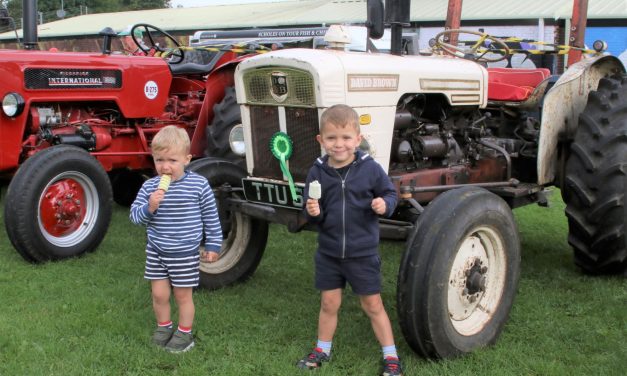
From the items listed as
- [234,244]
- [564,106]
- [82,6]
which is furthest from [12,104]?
[82,6]

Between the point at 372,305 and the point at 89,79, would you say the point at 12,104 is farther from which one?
the point at 372,305

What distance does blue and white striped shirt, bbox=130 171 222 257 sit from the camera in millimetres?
3201

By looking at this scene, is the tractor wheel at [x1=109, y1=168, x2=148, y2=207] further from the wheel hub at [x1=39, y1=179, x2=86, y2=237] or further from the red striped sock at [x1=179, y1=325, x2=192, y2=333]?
the red striped sock at [x1=179, y1=325, x2=192, y2=333]

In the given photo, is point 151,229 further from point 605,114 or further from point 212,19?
point 212,19

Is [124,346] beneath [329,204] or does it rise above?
beneath

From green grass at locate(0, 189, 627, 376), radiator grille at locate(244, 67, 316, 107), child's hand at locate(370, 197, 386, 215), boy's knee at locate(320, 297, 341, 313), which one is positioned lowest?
green grass at locate(0, 189, 627, 376)

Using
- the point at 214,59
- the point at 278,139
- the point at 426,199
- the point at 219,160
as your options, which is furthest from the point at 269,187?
the point at 214,59

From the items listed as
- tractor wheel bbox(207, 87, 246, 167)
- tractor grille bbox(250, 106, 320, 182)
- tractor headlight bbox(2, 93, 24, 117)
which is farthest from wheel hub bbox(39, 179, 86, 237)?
tractor grille bbox(250, 106, 320, 182)

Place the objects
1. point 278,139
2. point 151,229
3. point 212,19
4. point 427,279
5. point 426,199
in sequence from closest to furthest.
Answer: point 427,279
point 151,229
point 278,139
point 426,199
point 212,19

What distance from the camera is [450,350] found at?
3150 mm

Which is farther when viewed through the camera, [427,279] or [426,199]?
[426,199]

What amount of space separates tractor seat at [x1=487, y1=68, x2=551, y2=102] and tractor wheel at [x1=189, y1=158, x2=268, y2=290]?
1894 mm

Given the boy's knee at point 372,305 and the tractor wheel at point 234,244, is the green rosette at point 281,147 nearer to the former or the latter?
the tractor wheel at point 234,244

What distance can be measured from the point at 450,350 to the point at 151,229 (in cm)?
150
